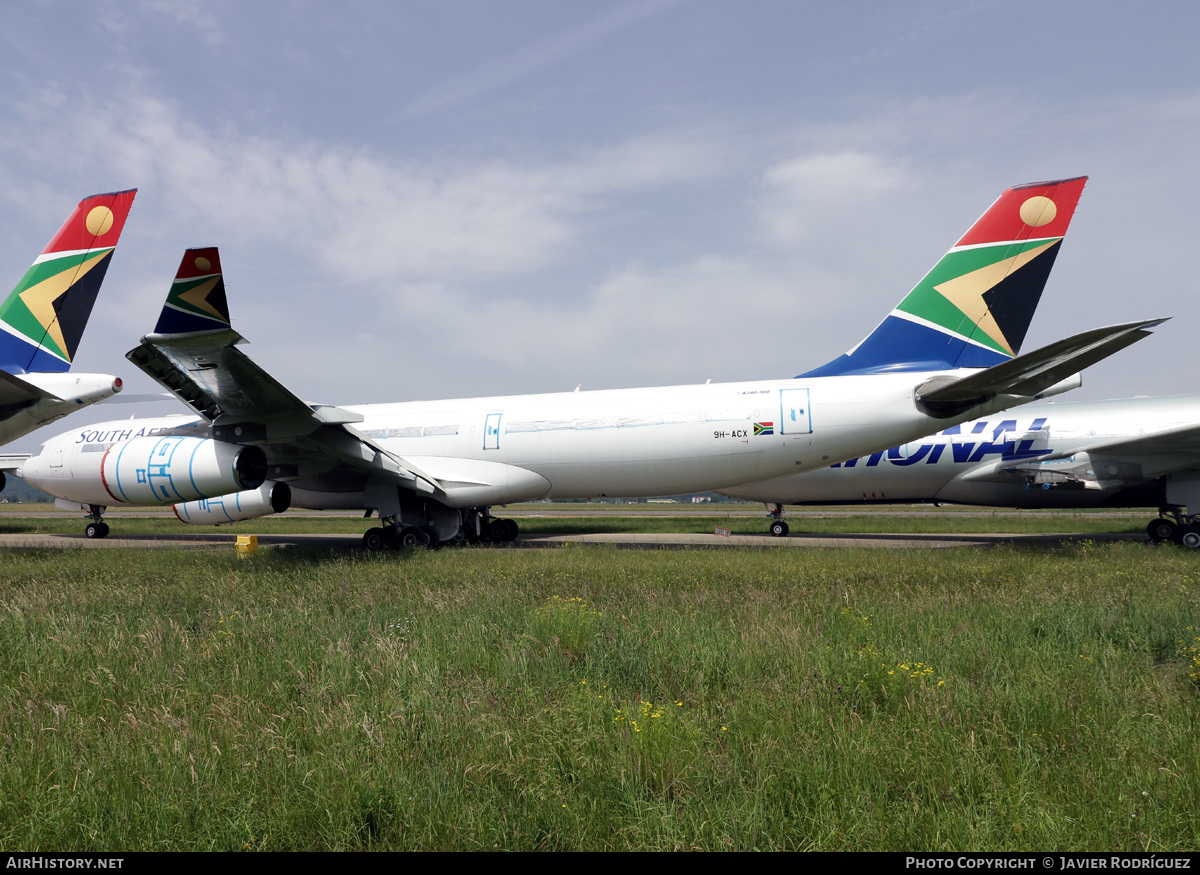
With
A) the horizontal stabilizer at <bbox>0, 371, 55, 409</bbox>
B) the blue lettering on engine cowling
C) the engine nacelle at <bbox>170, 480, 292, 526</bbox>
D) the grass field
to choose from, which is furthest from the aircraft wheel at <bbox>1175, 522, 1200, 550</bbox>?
the horizontal stabilizer at <bbox>0, 371, 55, 409</bbox>

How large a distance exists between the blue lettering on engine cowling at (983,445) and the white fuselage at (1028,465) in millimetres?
26

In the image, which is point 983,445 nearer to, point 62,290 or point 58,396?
point 58,396

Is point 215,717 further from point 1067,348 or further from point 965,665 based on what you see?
point 1067,348

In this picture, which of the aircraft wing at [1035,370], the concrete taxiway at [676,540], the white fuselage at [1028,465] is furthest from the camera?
the concrete taxiway at [676,540]

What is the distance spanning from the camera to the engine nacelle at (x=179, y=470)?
1220 centimetres

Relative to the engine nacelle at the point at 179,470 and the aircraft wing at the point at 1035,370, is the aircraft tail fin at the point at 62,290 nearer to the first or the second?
the engine nacelle at the point at 179,470

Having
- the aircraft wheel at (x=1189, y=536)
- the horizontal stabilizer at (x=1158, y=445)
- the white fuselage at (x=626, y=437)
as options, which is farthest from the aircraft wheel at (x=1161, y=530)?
the white fuselage at (x=626, y=437)

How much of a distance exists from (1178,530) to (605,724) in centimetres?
1948

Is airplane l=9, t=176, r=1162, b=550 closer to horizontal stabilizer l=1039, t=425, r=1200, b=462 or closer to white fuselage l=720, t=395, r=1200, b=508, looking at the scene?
white fuselage l=720, t=395, r=1200, b=508

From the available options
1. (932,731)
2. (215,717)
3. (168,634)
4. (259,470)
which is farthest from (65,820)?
(259,470)

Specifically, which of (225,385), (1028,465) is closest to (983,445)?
(1028,465)

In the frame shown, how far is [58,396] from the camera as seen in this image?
12.9m

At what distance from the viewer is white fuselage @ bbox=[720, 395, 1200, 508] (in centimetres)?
1694

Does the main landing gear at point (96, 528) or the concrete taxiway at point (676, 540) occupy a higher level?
the main landing gear at point (96, 528)
